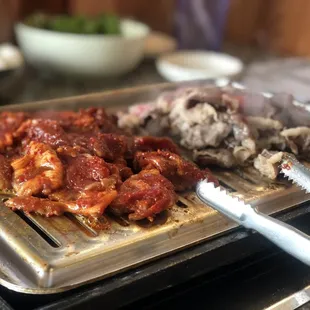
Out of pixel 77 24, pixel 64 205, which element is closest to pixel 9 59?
pixel 77 24

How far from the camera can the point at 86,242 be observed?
952mm

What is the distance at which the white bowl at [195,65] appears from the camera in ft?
7.15

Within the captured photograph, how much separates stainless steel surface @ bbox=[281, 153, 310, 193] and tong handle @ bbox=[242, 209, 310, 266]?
0.18 meters

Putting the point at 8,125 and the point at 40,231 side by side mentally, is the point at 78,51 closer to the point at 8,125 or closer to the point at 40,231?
the point at 8,125

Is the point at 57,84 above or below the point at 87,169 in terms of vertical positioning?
below

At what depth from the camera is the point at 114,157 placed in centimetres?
120

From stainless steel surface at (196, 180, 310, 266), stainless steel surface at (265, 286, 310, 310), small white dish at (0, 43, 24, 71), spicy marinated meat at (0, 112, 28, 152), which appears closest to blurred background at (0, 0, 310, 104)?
small white dish at (0, 43, 24, 71)

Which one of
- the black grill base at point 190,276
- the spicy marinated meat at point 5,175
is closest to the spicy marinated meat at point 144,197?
the black grill base at point 190,276

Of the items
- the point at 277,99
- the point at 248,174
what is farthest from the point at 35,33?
the point at 248,174

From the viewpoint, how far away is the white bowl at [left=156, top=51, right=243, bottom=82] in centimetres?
218

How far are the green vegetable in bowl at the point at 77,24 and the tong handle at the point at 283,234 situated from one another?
1.51 meters

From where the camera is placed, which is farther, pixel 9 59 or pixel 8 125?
pixel 9 59

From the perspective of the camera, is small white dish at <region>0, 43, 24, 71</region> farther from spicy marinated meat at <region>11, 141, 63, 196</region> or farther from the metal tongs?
the metal tongs

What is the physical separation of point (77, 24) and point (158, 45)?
47 cm
